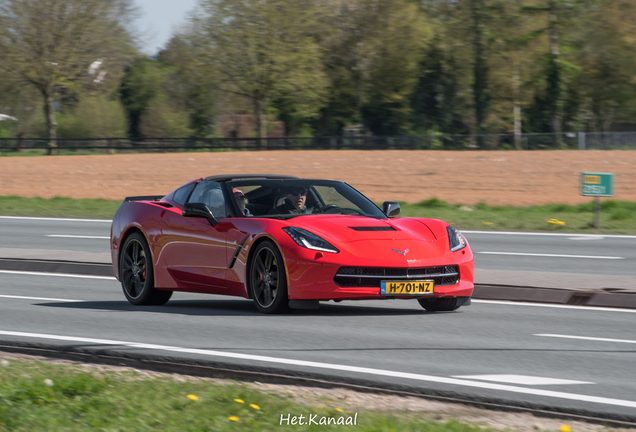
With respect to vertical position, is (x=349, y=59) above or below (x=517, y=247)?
above

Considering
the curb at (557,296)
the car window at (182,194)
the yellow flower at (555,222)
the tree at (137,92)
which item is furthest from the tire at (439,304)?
the tree at (137,92)

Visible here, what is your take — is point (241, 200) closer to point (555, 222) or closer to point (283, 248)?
point (283, 248)

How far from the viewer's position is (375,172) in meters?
42.8

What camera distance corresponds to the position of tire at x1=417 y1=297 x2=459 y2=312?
9.34m

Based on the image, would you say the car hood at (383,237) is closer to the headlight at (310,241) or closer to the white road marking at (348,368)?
the headlight at (310,241)

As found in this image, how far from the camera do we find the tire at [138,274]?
1010 cm

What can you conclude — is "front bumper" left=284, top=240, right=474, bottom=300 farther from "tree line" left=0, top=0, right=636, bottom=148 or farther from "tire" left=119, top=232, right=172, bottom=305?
"tree line" left=0, top=0, right=636, bottom=148

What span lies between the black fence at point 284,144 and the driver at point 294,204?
4526 centimetres

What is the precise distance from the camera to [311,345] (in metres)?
7.30

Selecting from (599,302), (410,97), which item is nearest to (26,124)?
(410,97)

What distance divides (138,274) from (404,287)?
331 centimetres

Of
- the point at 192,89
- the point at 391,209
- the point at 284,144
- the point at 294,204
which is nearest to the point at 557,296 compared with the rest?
the point at 391,209

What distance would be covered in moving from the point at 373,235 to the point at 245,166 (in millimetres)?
40995

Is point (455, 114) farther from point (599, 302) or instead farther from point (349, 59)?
point (599, 302)
